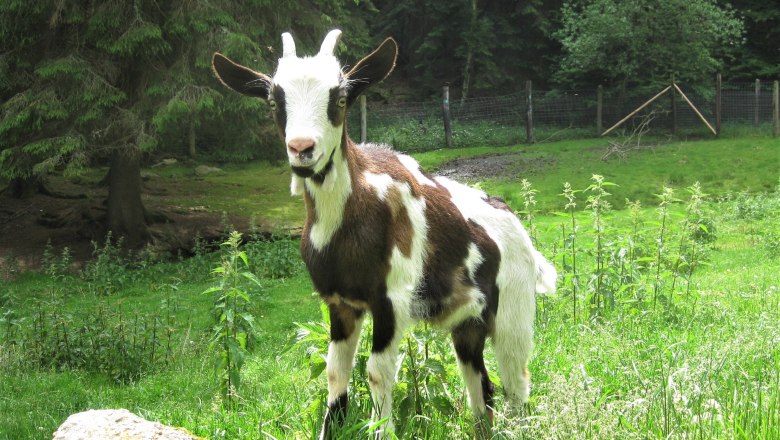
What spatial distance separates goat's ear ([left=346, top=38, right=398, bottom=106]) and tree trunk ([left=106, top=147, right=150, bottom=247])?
11488 mm

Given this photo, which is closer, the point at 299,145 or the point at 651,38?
the point at 299,145

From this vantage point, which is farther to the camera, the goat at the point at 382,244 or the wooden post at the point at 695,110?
the wooden post at the point at 695,110

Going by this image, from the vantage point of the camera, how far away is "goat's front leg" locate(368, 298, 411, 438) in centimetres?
324

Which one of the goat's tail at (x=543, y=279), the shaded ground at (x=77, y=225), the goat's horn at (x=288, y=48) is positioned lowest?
the shaded ground at (x=77, y=225)

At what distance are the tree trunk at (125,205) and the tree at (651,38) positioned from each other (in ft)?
58.8

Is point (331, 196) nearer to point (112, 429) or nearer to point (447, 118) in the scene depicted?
point (112, 429)

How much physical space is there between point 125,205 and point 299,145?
12.2 m

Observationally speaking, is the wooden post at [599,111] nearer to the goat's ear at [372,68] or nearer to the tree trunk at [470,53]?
the tree trunk at [470,53]

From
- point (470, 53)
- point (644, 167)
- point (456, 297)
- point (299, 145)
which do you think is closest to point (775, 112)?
A: point (644, 167)

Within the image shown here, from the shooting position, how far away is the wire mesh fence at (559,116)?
82.5ft

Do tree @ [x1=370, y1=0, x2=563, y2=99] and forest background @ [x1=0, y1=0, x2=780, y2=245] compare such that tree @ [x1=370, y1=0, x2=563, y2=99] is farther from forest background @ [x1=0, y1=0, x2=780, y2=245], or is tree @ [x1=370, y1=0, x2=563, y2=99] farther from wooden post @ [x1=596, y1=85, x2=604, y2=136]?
forest background @ [x1=0, y1=0, x2=780, y2=245]

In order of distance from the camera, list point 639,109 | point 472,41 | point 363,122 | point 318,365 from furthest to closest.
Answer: point 472,41, point 639,109, point 363,122, point 318,365

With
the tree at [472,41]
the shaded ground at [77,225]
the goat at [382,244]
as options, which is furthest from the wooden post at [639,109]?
the goat at [382,244]

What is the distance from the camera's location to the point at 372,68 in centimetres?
340
